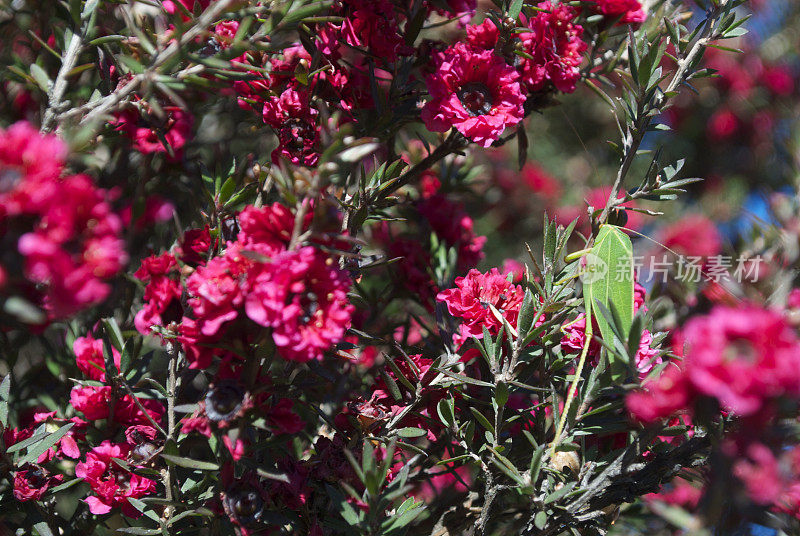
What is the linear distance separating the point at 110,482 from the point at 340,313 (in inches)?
20.6

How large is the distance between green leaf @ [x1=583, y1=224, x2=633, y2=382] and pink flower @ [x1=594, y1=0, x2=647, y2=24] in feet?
1.55

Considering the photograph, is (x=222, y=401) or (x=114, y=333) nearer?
(x=222, y=401)

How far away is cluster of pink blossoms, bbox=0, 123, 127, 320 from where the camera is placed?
0.61 m

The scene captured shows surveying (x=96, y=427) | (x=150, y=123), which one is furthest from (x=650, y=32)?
(x=96, y=427)

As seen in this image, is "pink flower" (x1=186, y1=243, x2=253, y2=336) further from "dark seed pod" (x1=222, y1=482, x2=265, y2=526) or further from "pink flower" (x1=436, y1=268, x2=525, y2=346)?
"pink flower" (x1=436, y1=268, x2=525, y2=346)

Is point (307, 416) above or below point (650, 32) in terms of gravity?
below

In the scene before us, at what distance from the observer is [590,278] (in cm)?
103

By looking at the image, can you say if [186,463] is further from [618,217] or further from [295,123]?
[618,217]

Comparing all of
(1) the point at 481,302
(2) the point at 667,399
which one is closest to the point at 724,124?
(1) the point at 481,302

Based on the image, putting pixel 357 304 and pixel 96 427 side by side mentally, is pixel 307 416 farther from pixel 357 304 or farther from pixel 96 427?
pixel 96 427

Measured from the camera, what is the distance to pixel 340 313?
0.78 m

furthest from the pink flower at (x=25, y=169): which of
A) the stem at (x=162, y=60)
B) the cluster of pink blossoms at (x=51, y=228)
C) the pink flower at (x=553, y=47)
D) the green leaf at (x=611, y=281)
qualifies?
the pink flower at (x=553, y=47)

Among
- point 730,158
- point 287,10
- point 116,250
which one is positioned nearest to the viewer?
point 116,250

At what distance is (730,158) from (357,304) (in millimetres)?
3063
